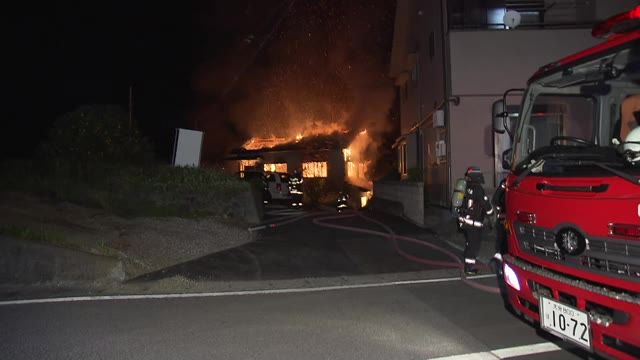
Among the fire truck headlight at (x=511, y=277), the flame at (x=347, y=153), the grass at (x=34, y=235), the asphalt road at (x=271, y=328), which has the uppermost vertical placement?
the flame at (x=347, y=153)

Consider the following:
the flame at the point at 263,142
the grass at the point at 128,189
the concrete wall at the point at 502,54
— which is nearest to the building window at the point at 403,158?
the concrete wall at the point at 502,54

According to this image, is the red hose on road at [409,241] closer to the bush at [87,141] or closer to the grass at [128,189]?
the grass at [128,189]

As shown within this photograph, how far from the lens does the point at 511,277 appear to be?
4.48m

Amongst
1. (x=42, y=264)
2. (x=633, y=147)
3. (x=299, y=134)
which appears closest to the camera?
(x=633, y=147)

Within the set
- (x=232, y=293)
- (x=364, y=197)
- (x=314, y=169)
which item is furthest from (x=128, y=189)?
(x=314, y=169)

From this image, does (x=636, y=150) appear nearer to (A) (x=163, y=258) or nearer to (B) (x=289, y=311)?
(B) (x=289, y=311)

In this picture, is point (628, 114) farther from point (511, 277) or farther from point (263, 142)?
point (263, 142)

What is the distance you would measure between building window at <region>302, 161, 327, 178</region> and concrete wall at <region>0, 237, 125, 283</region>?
2437 centimetres

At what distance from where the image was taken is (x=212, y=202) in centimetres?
1215

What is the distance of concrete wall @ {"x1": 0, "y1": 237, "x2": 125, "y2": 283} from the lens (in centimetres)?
685

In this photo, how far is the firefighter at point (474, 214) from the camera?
295 inches

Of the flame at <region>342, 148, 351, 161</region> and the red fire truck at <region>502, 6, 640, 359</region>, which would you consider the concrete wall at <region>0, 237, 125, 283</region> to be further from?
the flame at <region>342, 148, 351, 161</region>

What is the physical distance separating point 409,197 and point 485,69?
12.9 ft

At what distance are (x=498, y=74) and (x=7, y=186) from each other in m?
11.8
